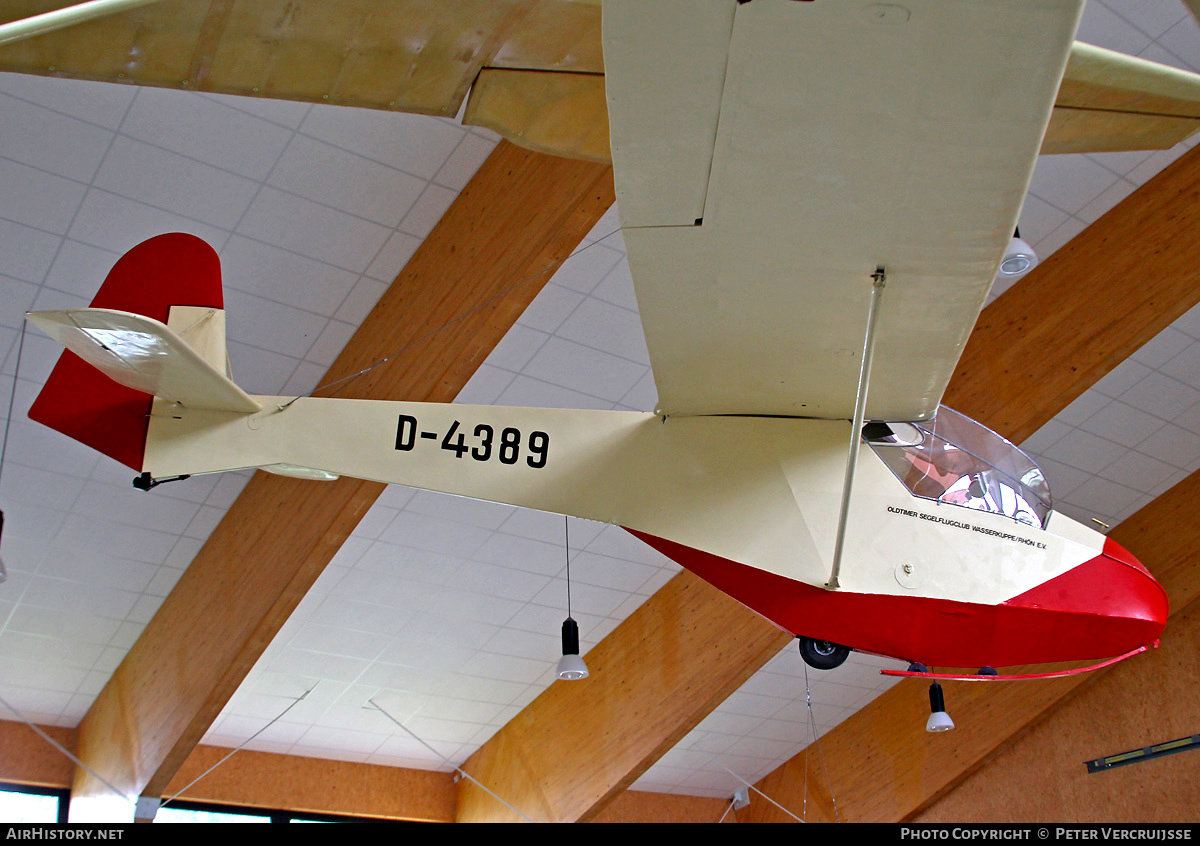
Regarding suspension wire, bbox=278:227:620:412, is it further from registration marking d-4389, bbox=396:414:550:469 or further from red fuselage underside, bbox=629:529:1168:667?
red fuselage underside, bbox=629:529:1168:667

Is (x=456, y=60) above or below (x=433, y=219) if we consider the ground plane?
below

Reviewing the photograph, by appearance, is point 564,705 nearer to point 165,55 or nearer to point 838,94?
point 165,55

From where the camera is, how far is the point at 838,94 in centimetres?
292

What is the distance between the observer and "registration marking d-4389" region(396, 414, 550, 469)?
497 cm

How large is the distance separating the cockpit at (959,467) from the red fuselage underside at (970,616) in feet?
1.36

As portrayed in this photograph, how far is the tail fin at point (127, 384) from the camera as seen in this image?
492 cm

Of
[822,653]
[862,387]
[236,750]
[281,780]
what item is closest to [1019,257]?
[822,653]

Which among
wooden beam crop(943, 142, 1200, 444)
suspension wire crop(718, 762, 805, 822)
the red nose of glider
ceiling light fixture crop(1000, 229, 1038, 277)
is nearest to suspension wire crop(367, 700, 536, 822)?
suspension wire crop(718, 762, 805, 822)

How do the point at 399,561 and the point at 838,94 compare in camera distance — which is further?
the point at 399,561

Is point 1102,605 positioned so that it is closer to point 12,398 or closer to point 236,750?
point 12,398

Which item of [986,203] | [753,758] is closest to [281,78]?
[986,203]

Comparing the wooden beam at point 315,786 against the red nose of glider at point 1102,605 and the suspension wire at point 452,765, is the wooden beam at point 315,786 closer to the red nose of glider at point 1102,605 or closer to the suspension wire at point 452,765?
the suspension wire at point 452,765

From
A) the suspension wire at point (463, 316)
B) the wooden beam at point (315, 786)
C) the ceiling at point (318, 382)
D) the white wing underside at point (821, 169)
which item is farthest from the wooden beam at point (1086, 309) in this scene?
the wooden beam at point (315, 786)

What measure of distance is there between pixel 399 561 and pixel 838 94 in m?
8.01
